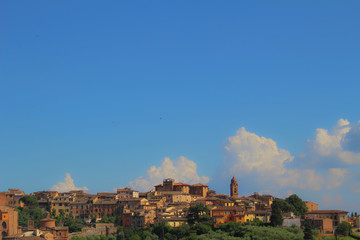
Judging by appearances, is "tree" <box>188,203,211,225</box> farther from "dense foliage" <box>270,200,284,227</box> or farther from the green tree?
"dense foliage" <box>270,200,284,227</box>

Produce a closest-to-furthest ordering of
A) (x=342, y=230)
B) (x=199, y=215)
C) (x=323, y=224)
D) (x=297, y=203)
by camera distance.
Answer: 1. (x=342, y=230)
2. (x=323, y=224)
3. (x=199, y=215)
4. (x=297, y=203)

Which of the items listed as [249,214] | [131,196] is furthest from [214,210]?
[131,196]

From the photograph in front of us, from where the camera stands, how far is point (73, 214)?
9481cm

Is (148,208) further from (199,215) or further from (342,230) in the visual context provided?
(342,230)

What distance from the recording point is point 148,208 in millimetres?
85000

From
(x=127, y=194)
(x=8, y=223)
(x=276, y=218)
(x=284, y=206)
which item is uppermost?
(x=127, y=194)

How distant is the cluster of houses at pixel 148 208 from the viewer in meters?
76.5

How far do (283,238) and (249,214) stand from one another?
14.7 metres

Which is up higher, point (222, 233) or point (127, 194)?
point (127, 194)

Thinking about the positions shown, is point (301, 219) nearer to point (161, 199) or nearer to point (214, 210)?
point (214, 210)

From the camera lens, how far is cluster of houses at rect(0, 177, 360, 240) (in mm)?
76500

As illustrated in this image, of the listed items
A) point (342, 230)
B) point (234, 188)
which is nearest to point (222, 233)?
point (342, 230)

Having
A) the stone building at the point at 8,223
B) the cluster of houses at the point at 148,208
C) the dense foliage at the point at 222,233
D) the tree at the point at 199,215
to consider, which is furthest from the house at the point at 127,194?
the stone building at the point at 8,223

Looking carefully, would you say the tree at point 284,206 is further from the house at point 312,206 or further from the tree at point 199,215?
the house at point 312,206
